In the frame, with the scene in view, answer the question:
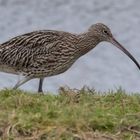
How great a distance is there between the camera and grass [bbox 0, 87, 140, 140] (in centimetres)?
948

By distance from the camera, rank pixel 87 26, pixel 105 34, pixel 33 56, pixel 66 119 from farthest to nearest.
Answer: pixel 87 26 → pixel 105 34 → pixel 33 56 → pixel 66 119

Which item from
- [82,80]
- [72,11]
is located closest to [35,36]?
[82,80]

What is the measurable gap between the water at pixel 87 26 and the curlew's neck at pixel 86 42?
152 inches

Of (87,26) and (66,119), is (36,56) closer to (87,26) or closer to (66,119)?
(66,119)

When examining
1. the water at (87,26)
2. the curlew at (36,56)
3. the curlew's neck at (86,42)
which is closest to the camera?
the curlew at (36,56)

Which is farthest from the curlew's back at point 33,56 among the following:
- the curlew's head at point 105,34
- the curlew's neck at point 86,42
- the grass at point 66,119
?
the grass at point 66,119

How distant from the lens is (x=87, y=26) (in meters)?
21.7

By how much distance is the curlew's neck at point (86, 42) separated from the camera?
1306 centimetres

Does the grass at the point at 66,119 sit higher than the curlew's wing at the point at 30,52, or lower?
lower

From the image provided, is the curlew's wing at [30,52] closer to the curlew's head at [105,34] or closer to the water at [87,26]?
the curlew's head at [105,34]

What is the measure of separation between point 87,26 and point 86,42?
8.52 m

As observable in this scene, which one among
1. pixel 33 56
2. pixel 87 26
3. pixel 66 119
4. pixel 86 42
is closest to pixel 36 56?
pixel 33 56

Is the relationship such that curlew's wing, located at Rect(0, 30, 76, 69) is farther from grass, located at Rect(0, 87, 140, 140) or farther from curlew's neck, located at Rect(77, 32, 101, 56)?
grass, located at Rect(0, 87, 140, 140)

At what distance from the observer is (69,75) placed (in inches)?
748
